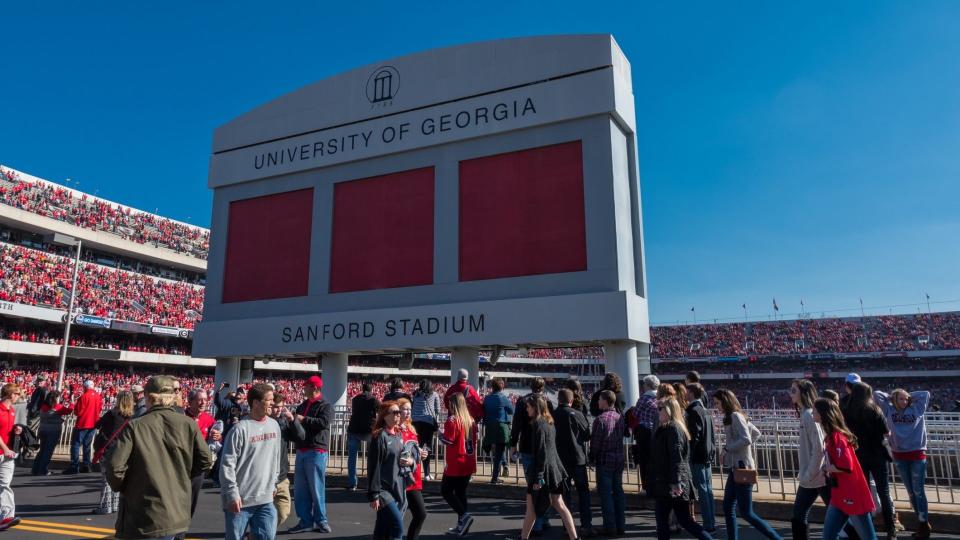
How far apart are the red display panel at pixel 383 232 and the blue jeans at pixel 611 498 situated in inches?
355

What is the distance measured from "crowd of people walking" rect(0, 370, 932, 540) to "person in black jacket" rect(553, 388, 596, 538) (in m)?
0.02

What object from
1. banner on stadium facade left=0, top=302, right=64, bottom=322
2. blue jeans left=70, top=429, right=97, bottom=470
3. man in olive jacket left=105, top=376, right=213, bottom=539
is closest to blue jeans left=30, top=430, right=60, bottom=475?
blue jeans left=70, top=429, right=97, bottom=470

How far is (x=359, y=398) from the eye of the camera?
1016cm

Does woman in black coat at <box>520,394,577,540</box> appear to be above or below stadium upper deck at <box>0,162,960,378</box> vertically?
below

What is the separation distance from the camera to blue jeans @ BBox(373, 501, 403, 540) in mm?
5676

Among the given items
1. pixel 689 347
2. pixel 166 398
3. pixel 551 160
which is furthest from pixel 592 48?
pixel 689 347

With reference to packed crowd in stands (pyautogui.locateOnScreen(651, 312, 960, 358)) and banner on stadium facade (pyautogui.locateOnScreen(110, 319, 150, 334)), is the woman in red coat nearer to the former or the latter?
banner on stadium facade (pyautogui.locateOnScreen(110, 319, 150, 334))

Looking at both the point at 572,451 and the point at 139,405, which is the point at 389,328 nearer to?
the point at 139,405

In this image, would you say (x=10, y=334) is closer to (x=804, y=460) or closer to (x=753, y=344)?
(x=804, y=460)

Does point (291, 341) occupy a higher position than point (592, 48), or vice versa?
point (592, 48)

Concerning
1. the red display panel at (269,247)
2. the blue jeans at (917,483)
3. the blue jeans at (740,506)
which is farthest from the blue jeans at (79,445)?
the blue jeans at (917,483)

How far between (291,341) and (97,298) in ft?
91.2

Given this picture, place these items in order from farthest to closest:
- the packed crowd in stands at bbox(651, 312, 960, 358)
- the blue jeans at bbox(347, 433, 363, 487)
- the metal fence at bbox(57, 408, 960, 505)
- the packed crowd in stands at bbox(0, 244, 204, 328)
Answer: the packed crowd in stands at bbox(651, 312, 960, 358), the packed crowd in stands at bbox(0, 244, 204, 328), the blue jeans at bbox(347, 433, 363, 487), the metal fence at bbox(57, 408, 960, 505)

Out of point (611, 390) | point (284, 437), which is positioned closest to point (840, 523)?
point (611, 390)
